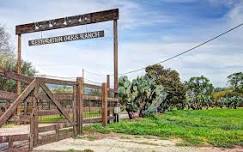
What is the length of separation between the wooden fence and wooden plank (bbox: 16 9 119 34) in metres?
3.30

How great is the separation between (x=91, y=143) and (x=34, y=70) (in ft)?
86.7

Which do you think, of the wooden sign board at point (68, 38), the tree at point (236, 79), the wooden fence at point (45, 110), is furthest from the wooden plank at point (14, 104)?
the tree at point (236, 79)

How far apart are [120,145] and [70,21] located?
9.63m

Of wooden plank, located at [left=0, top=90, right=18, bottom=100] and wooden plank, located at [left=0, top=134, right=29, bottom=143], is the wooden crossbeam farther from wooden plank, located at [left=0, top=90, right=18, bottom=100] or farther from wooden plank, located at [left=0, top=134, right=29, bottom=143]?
wooden plank, located at [left=0, top=134, right=29, bottom=143]

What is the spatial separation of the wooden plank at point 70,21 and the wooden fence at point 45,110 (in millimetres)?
3304

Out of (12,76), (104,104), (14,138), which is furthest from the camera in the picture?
(104,104)

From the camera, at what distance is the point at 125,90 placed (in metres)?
19.4

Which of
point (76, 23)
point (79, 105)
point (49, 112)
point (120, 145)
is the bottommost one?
point (120, 145)

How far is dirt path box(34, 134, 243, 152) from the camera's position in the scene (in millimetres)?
9023

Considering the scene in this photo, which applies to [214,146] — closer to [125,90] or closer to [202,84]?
[125,90]

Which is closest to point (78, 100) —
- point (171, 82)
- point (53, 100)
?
point (53, 100)

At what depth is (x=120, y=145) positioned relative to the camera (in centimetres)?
964

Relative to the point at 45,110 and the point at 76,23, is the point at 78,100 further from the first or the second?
the point at 76,23

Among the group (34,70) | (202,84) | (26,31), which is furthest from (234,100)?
(26,31)
